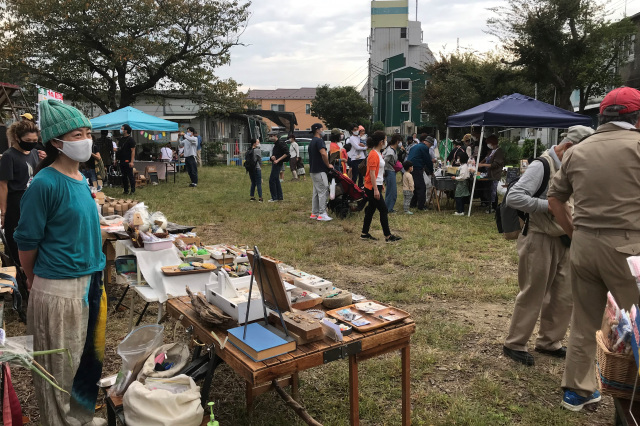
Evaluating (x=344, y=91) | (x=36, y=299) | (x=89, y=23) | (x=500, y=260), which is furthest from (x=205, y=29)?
(x=344, y=91)

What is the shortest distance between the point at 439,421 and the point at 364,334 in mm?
1012

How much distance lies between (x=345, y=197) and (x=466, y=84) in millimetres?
22166

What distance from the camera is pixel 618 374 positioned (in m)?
2.25

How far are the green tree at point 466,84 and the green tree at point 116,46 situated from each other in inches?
563

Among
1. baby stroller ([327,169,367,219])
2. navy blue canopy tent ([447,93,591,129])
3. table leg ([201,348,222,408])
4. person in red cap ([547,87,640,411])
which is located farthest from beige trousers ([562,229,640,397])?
navy blue canopy tent ([447,93,591,129])

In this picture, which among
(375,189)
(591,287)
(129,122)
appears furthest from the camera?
A: (129,122)

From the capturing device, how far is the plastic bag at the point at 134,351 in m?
2.50

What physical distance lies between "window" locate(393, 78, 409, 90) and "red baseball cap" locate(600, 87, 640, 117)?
144 ft

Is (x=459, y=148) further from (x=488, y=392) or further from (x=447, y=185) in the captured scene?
(x=488, y=392)

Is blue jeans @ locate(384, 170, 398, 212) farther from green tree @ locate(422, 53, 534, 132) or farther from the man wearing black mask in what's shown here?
green tree @ locate(422, 53, 534, 132)

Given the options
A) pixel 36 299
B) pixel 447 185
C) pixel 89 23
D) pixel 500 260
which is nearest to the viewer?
pixel 36 299

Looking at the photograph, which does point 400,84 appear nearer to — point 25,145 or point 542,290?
Answer: point 25,145

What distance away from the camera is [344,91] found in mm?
48062

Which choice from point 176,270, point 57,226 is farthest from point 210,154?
point 57,226
